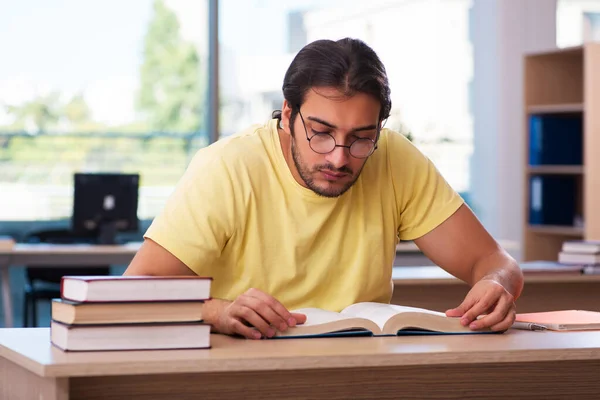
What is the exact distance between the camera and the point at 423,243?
7.54 ft

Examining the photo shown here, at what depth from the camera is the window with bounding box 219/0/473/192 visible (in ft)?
22.9

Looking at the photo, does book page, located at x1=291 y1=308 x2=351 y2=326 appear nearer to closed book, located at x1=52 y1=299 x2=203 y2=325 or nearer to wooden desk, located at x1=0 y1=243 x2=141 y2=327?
closed book, located at x1=52 y1=299 x2=203 y2=325

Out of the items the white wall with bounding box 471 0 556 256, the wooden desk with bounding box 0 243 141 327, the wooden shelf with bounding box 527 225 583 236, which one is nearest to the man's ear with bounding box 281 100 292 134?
the wooden desk with bounding box 0 243 141 327

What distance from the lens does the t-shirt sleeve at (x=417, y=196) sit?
2264mm

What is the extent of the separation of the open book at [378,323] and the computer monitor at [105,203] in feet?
11.7

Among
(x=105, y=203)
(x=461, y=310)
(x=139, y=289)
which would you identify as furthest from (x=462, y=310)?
(x=105, y=203)

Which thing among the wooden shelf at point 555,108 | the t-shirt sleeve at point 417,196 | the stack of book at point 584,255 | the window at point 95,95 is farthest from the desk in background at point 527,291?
the window at point 95,95

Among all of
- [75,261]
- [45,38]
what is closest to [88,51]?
[45,38]

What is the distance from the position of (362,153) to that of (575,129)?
14.6ft

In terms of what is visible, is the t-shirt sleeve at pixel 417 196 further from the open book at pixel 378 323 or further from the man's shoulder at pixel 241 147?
the open book at pixel 378 323

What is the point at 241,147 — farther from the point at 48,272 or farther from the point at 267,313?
the point at 48,272

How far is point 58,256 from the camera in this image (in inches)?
197

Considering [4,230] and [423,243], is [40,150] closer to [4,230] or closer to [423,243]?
[4,230]

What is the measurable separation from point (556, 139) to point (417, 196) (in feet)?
13.8
